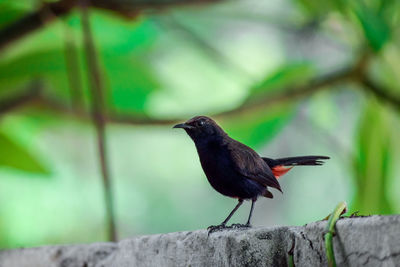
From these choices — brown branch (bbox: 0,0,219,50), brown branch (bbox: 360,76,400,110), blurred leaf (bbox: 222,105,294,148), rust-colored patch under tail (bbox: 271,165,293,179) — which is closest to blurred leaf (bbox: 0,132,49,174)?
brown branch (bbox: 0,0,219,50)

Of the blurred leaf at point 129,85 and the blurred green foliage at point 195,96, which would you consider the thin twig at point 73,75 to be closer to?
the blurred green foliage at point 195,96

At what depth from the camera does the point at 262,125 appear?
345cm

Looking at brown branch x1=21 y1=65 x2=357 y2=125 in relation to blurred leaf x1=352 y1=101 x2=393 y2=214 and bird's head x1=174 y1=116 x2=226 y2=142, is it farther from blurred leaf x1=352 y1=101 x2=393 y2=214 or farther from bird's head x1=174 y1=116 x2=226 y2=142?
bird's head x1=174 y1=116 x2=226 y2=142

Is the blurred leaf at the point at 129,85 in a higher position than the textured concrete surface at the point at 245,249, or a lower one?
higher

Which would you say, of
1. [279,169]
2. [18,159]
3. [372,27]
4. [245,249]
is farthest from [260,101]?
[245,249]

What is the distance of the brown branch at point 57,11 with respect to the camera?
3014 mm

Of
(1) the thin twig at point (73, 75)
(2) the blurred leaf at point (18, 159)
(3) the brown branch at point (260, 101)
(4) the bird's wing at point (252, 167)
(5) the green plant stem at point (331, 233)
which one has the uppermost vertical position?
(1) the thin twig at point (73, 75)

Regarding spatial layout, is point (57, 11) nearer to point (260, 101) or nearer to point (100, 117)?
point (100, 117)

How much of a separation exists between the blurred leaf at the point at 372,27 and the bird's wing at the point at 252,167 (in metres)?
0.96

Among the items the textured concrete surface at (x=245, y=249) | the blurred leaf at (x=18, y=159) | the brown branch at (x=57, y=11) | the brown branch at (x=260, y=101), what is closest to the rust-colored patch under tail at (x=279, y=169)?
the textured concrete surface at (x=245, y=249)

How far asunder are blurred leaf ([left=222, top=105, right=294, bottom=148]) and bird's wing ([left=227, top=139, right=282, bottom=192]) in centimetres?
139

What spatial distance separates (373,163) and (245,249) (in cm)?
161

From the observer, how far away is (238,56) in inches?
250

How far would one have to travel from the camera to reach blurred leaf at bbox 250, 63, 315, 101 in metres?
3.22
